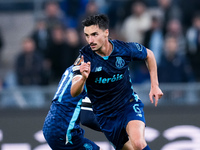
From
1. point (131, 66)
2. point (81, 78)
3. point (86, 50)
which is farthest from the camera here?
point (131, 66)

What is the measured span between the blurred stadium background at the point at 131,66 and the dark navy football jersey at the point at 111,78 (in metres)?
1.71

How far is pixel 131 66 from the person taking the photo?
970 cm

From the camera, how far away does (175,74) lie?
8.80 m

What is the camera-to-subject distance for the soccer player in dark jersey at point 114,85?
18.6 feet

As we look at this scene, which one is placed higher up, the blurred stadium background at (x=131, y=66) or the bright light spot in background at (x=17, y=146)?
the blurred stadium background at (x=131, y=66)

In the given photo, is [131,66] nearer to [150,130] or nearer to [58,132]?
[150,130]

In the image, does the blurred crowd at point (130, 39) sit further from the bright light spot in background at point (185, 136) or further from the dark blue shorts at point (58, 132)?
the dark blue shorts at point (58, 132)

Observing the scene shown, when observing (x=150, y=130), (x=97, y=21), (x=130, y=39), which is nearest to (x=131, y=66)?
(x=130, y=39)

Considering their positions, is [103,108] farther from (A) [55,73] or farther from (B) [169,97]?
(A) [55,73]

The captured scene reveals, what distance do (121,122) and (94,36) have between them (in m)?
1.20

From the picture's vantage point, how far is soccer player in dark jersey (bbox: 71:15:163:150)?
5.68m

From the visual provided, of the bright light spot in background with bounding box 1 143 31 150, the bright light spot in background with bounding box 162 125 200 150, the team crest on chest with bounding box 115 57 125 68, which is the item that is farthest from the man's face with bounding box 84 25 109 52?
the bright light spot in background with bounding box 1 143 31 150

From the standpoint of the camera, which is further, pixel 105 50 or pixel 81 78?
pixel 105 50

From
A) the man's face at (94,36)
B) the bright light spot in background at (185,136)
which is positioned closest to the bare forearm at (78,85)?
the man's face at (94,36)
